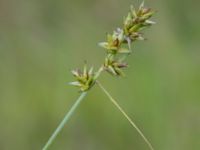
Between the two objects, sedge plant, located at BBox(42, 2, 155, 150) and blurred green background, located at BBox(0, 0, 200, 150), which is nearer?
sedge plant, located at BBox(42, 2, 155, 150)

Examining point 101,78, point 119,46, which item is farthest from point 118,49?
point 101,78

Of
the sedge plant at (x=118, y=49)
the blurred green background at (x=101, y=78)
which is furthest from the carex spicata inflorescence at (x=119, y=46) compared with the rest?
the blurred green background at (x=101, y=78)

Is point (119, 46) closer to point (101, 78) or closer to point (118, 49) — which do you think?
point (118, 49)

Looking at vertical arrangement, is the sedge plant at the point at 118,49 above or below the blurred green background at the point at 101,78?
above

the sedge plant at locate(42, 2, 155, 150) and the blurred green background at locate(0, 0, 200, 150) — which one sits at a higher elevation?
the sedge plant at locate(42, 2, 155, 150)

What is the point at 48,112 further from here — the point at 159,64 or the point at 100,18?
the point at 100,18

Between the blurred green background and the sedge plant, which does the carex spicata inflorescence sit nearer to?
the sedge plant

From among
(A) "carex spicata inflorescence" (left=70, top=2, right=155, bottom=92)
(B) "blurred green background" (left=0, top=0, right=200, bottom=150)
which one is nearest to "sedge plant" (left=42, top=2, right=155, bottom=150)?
(A) "carex spicata inflorescence" (left=70, top=2, right=155, bottom=92)

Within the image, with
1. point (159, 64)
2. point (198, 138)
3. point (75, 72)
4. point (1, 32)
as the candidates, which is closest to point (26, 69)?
point (1, 32)

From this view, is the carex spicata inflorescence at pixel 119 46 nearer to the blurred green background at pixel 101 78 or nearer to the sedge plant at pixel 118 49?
the sedge plant at pixel 118 49

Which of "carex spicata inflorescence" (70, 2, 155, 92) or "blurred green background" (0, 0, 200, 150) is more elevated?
"carex spicata inflorescence" (70, 2, 155, 92)
